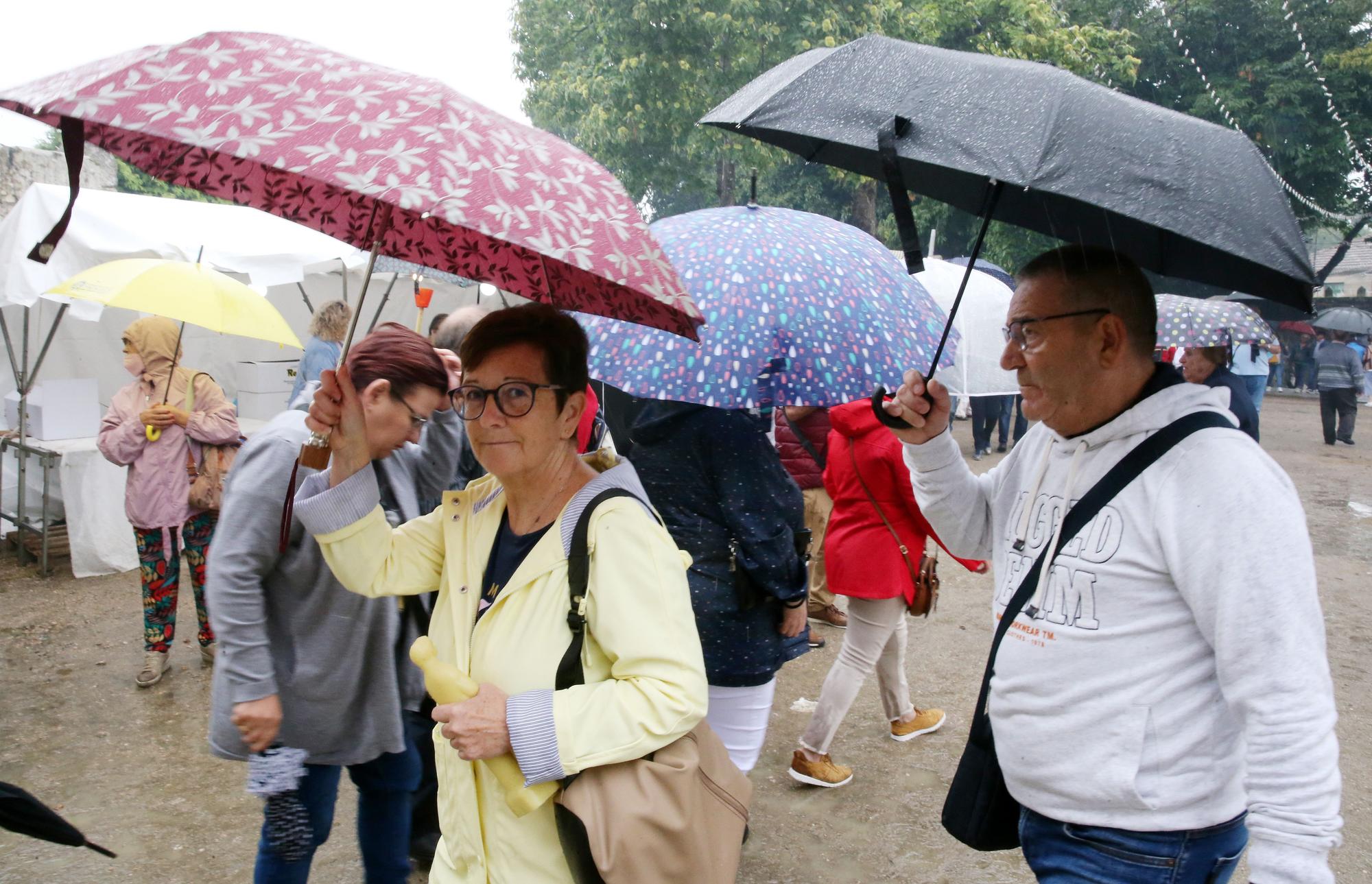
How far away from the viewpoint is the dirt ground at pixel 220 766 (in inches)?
147

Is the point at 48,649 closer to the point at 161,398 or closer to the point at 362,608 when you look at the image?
the point at 161,398

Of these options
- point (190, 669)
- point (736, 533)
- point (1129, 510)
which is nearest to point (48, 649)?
point (190, 669)

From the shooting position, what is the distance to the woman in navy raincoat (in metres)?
3.09

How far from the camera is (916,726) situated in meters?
4.91

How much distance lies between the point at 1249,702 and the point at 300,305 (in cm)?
1207

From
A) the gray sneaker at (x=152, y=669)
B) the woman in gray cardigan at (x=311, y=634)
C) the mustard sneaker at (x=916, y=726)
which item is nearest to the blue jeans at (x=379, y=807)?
the woman in gray cardigan at (x=311, y=634)

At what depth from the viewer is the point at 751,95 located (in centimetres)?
218

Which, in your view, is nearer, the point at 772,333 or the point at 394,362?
the point at 394,362

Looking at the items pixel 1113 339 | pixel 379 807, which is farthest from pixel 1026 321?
pixel 379 807

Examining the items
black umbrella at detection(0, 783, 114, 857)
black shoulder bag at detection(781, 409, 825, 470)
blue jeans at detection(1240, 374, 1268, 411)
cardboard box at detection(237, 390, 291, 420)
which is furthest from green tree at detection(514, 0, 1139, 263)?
black umbrella at detection(0, 783, 114, 857)

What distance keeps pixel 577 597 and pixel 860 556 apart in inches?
107

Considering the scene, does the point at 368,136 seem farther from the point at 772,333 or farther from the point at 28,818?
the point at 772,333

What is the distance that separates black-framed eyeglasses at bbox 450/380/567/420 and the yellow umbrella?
315 centimetres

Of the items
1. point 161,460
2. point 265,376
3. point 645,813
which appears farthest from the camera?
point 265,376
